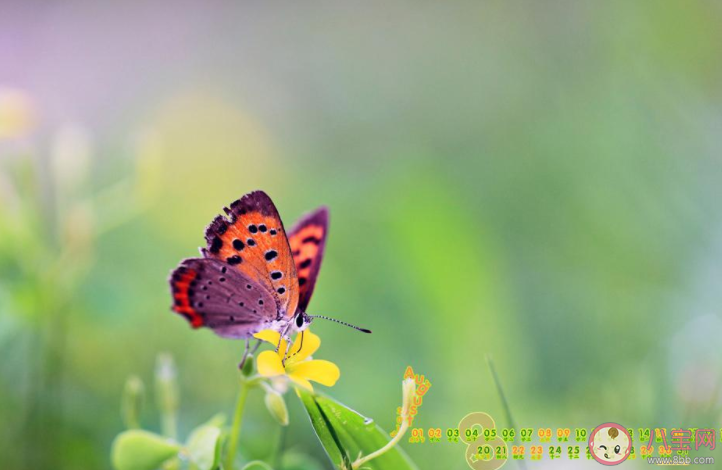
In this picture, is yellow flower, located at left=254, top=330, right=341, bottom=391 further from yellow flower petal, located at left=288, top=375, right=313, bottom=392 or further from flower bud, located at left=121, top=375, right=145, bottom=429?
flower bud, located at left=121, top=375, right=145, bottom=429

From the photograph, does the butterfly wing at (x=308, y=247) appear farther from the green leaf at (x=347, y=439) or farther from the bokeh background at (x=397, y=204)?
the bokeh background at (x=397, y=204)

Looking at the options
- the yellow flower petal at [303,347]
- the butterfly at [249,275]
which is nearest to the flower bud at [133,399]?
the butterfly at [249,275]

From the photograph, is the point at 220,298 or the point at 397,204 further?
the point at 397,204

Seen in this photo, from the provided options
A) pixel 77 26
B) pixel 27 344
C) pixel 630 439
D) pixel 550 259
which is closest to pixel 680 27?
pixel 550 259

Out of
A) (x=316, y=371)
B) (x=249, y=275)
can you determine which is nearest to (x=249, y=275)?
(x=249, y=275)

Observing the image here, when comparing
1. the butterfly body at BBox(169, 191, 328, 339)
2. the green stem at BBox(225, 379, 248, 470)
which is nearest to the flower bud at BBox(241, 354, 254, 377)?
the green stem at BBox(225, 379, 248, 470)

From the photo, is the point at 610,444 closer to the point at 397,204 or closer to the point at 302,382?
the point at 302,382

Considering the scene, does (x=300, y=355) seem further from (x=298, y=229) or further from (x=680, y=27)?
(x=680, y=27)
